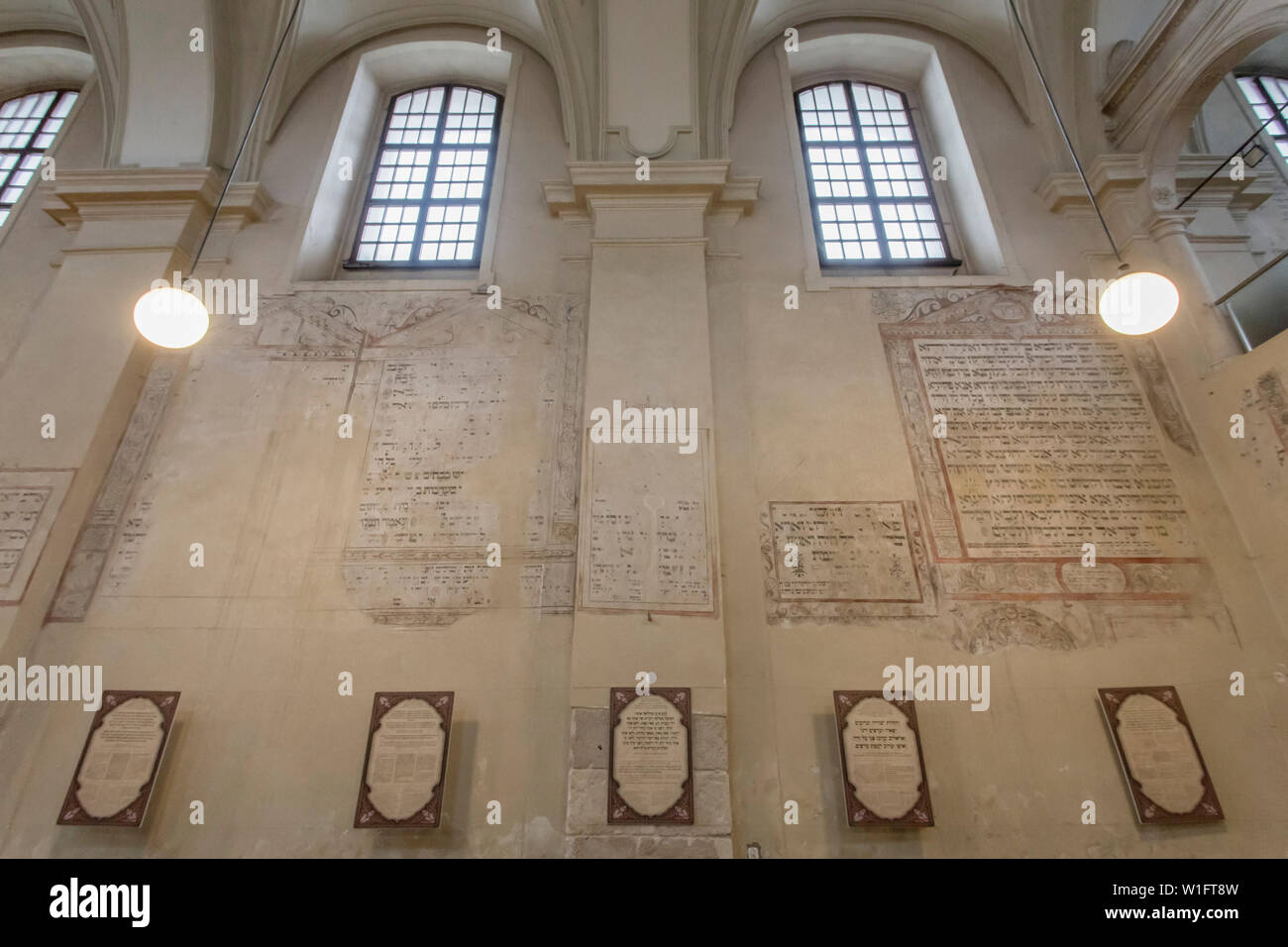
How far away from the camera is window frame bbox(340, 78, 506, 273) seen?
6.38 metres

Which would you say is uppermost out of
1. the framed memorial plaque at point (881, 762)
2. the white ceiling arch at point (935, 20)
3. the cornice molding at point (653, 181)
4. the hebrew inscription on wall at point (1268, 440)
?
the white ceiling arch at point (935, 20)

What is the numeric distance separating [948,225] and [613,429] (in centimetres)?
421

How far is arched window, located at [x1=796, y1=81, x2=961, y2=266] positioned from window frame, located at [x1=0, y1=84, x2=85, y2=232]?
7628 millimetres

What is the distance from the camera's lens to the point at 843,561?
4.69 m

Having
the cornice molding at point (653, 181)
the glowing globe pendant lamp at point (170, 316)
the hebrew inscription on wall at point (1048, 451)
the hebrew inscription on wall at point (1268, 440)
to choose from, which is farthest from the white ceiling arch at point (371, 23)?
the hebrew inscription on wall at point (1268, 440)

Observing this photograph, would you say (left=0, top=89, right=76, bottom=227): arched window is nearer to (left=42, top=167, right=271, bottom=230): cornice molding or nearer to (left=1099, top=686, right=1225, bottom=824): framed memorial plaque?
(left=42, top=167, right=271, bottom=230): cornice molding

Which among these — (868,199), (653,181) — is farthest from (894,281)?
(653,181)

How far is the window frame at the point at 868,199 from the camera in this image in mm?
6301

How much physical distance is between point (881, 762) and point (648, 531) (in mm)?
1936

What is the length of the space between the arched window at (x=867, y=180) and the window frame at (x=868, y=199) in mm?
10

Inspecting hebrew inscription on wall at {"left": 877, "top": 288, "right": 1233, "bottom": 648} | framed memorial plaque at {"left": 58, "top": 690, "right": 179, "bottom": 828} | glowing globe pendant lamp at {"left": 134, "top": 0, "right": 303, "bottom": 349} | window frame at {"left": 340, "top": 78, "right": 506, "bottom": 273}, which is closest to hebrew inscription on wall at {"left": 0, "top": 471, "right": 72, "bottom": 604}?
framed memorial plaque at {"left": 58, "top": 690, "right": 179, "bottom": 828}

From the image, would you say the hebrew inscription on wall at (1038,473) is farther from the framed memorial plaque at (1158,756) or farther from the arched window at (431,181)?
the arched window at (431,181)

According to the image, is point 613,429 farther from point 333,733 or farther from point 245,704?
point 245,704
